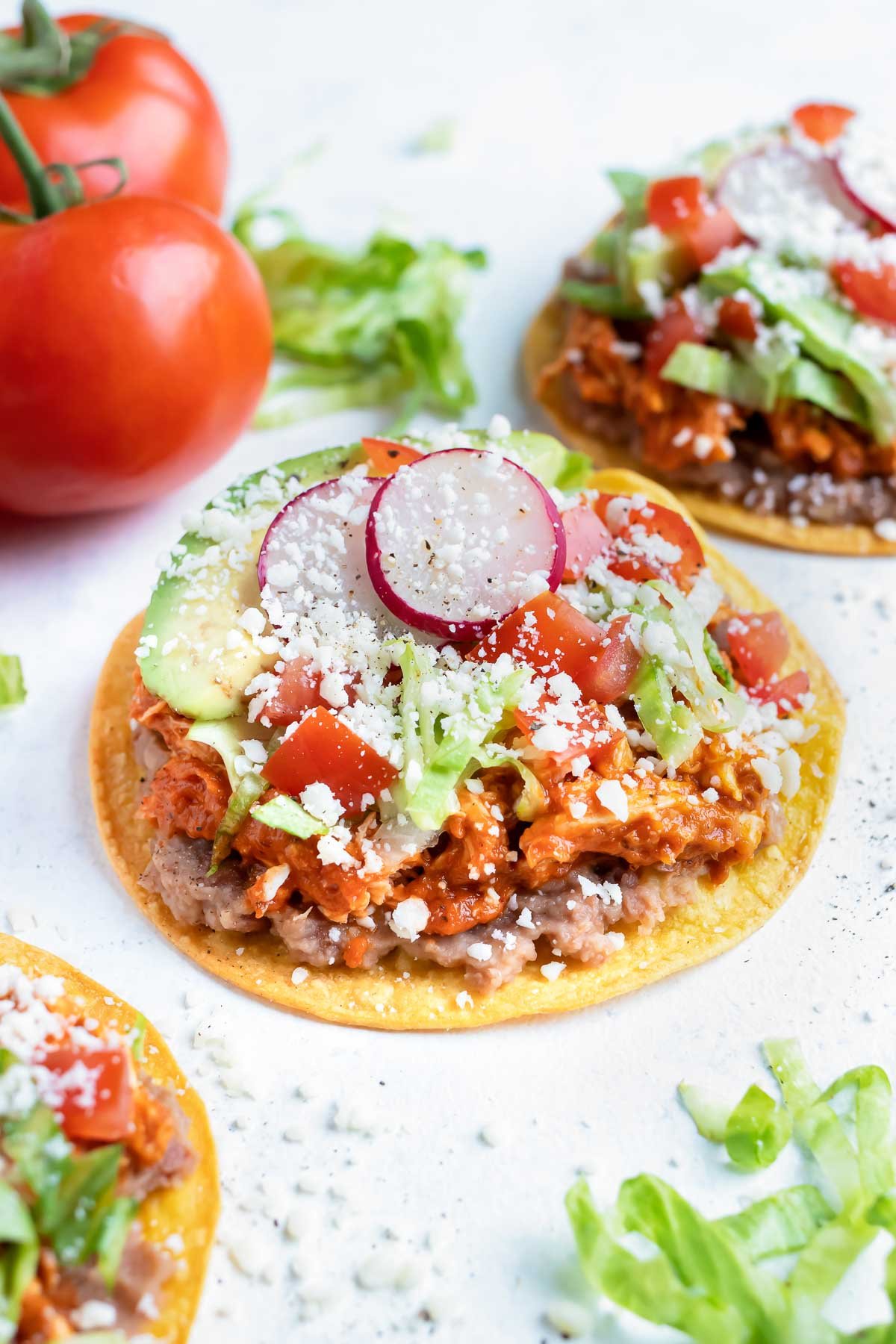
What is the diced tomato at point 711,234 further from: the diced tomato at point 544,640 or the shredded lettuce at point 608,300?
the diced tomato at point 544,640

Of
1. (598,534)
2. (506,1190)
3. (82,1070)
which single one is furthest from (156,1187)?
(598,534)

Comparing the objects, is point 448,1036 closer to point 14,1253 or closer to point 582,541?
point 14,1253

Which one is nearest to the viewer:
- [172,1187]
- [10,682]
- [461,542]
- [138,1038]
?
[172,1187]

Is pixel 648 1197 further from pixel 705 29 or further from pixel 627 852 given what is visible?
pixel 705 29

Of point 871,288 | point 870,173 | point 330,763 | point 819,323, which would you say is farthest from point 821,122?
point 330,763

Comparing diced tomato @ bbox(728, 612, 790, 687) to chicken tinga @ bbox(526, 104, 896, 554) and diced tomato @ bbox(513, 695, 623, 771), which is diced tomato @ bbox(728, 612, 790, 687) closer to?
diced tomato @ bbox(513, 695, 623, 771)

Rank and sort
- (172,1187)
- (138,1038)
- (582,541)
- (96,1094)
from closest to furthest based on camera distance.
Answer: (96,1094)
(172,1187)
(138,1038)
(582,541)

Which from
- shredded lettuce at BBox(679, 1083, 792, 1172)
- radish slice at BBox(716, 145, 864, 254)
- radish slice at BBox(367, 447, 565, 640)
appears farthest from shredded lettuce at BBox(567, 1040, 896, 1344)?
radish slice at BBox(716, 145, 864, 254)
